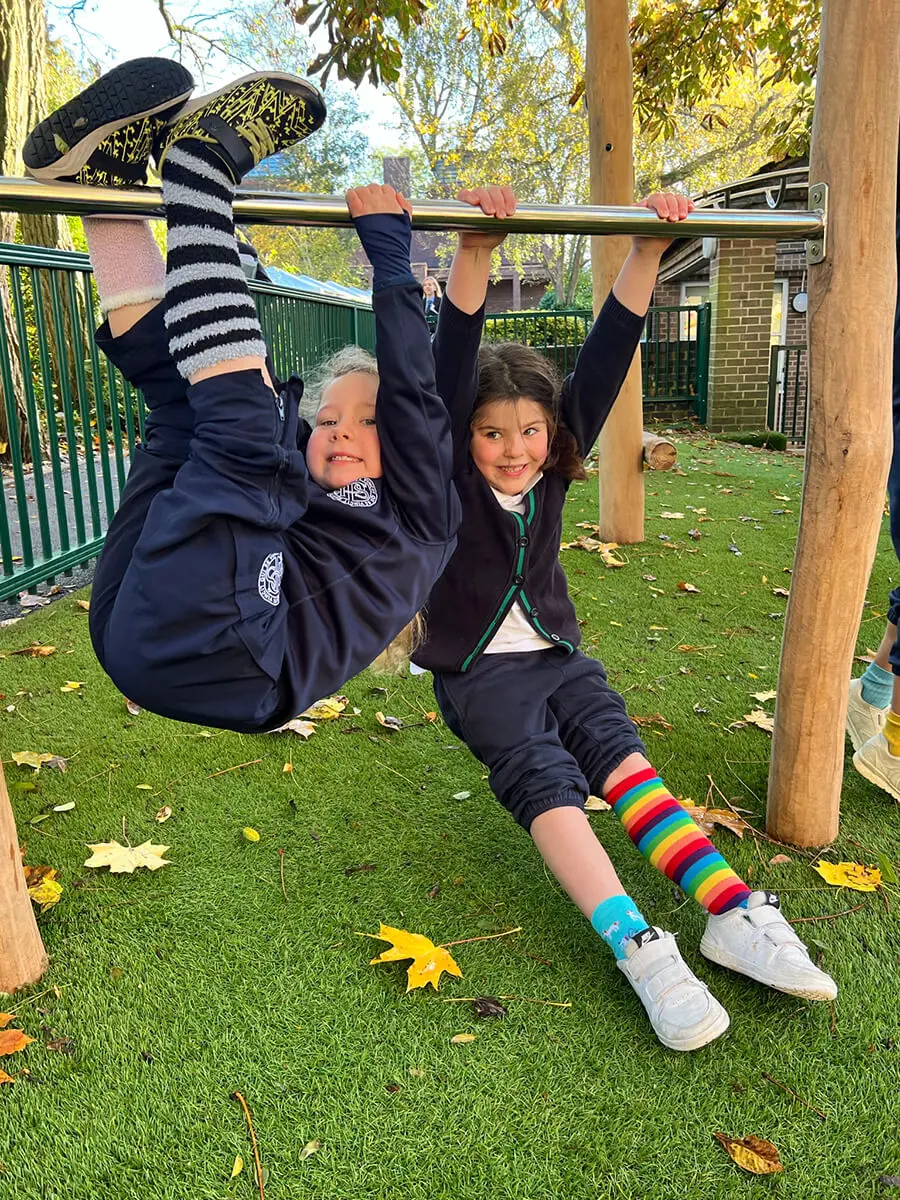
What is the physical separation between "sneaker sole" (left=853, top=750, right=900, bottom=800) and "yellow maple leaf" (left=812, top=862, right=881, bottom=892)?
349 mm

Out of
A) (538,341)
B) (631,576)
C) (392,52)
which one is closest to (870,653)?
(631,576)

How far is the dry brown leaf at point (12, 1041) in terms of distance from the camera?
1729mm

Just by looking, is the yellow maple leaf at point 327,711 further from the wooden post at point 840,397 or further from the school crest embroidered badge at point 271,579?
the school crest embroidered badge at point 271,579

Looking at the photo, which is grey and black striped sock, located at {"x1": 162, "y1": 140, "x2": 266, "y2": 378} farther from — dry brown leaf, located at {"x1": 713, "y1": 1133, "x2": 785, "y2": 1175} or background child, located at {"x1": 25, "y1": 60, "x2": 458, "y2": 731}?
dry brown leaf, located at {"x1": 713, "y1": 1133, "x2": 785, "y2": 1175}

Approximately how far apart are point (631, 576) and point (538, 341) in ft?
34.5

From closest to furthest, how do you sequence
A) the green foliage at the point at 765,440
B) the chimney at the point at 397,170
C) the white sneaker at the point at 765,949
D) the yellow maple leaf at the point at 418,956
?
the white sneaker at the point at 765,949
the yellow maple leaf at the point at 418,956
the green foliage at the point at 765,440
the chimney at the point at 397,170

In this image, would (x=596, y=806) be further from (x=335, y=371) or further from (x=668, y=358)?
(x=668, y=358)

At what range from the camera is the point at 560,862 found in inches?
78.1

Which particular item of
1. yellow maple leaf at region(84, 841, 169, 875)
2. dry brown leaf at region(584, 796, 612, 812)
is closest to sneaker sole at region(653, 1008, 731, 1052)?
dry brown leaf at region(584, 796, 612, 812)

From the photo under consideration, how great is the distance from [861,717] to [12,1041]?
2.61m

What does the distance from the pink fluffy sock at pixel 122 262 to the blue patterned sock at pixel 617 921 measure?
1563 millimetres

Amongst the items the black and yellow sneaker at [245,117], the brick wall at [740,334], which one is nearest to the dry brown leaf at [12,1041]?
the black and yellow sneaker at [245,117]

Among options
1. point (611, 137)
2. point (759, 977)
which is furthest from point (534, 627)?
point (611, 137)

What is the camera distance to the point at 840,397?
2127 millimetres
